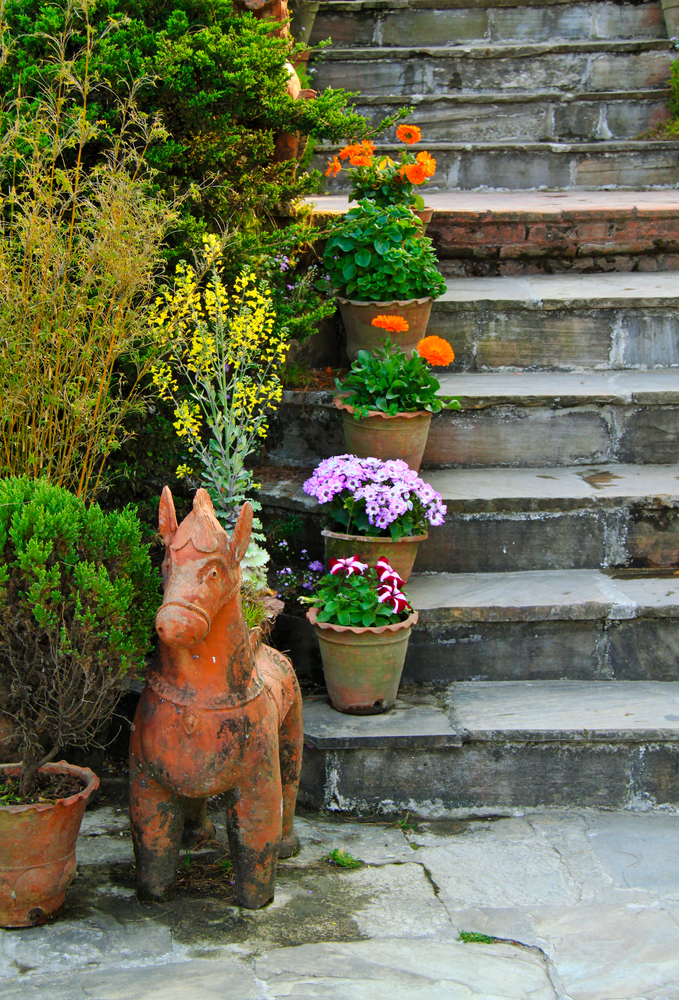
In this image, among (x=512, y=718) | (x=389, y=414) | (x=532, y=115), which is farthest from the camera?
(x=532, y=115)

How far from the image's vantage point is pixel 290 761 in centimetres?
305

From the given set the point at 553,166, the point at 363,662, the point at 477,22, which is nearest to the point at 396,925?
the point at 363,662

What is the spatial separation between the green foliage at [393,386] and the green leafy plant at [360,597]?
66cm

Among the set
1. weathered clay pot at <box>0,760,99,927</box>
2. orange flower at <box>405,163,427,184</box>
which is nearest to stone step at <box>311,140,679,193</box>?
orange flower at <box>405,163,427,184</box>

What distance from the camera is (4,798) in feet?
8.90

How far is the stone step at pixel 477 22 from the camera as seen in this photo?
23.8ft

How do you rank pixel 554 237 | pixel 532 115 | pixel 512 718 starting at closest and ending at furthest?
1. pixel 512 718
2. pixel 554 237
3. pixel 532 115

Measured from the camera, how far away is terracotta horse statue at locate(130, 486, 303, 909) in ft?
8.21

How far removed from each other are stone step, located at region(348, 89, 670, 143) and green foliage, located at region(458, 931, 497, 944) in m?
5.48

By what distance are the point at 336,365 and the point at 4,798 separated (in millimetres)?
2737

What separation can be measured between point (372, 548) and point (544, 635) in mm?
762

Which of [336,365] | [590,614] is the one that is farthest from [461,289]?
[590,614]

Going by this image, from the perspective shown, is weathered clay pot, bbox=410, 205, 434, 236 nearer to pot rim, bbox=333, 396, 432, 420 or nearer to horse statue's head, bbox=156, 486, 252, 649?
pot rim, bbox=333, 396, 432, 420

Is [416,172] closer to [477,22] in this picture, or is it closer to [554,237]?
[554,237]
